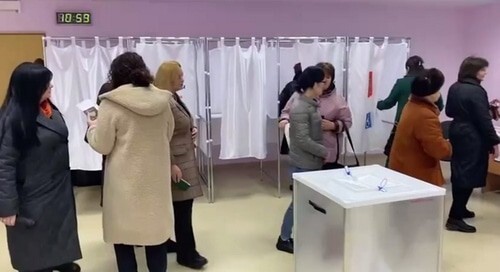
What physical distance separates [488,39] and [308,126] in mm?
4386

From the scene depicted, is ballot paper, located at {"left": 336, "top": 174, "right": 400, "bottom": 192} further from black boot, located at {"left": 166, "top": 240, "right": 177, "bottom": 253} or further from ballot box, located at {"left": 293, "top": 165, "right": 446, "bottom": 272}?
black boot, located at {"left": 166, "top": 240, "right": 177, "bottom": 253}

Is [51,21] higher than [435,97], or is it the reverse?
[51,21]

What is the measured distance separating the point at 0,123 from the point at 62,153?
0.29m

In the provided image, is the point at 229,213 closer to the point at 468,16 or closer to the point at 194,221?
the point at 194,221

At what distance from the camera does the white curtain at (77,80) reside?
377cm

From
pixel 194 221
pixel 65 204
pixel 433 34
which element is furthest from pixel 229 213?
pixel 433 34

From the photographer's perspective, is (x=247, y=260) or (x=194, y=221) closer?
(x=247, y=260)

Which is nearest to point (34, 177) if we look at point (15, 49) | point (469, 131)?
point (469, 131)

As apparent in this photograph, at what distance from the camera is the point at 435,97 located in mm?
2865

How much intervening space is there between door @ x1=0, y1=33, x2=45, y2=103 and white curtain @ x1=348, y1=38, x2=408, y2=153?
3.32m

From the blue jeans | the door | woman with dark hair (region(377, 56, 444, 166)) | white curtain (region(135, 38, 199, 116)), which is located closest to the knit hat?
the blue jeans

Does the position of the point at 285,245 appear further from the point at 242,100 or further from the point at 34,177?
the point at 34,177

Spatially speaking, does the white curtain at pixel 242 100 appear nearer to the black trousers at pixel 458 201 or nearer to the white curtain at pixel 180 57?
the white curtain at pixel 180 57

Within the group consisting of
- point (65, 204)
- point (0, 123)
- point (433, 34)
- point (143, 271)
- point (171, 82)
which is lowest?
point (143, 271)
